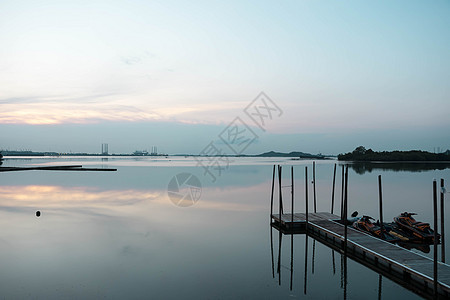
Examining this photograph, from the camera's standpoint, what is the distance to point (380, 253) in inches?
424

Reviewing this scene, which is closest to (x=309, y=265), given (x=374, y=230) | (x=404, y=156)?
(x=374, y=230)

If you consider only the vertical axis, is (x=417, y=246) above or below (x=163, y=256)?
above

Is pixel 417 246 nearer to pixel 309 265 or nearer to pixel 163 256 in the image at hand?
pixel 309 265

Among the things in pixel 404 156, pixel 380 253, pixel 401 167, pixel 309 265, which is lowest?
pixel 309 265

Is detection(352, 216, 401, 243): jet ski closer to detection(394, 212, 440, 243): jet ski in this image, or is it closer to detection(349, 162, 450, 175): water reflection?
detection(394, 212, 440, 243): jet ski

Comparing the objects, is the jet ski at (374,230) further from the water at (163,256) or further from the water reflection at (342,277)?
the water at (163,256)

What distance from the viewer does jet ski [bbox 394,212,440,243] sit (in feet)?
45.9

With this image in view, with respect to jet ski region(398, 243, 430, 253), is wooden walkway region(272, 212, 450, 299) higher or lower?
higher

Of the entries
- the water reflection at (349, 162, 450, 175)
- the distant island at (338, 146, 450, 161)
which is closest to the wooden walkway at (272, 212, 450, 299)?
the water reflection at (349, 162, 450, 175)

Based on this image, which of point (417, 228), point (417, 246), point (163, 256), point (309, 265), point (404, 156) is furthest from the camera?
point (404, 156)

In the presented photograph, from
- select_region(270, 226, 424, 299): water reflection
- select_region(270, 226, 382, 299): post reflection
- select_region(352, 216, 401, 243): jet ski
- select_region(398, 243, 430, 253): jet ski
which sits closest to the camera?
select_region(270, 226, 424, 299): water reflection

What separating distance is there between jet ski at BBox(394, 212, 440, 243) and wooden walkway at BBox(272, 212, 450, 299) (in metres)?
2.42

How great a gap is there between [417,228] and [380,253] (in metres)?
4.78

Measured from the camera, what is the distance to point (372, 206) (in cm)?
2412
